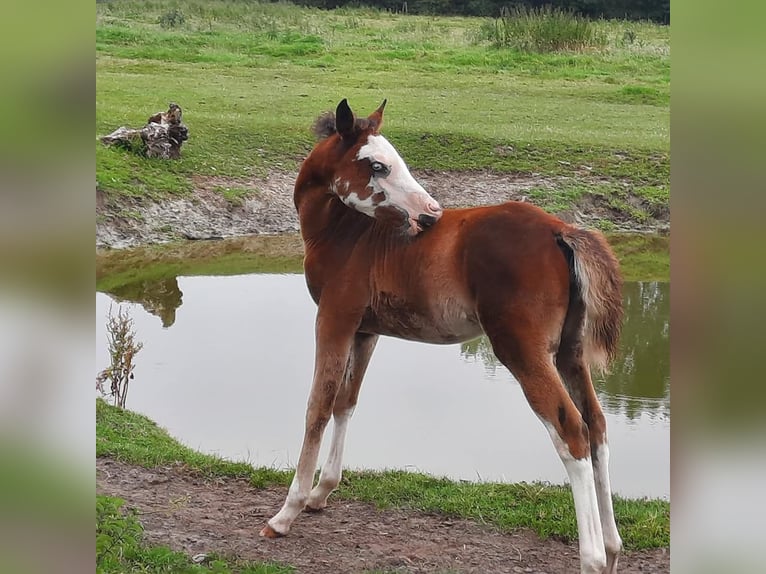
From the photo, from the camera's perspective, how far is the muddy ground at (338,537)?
404 centimetres

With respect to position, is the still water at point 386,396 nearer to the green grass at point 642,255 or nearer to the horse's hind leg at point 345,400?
the green grass at point 642,255

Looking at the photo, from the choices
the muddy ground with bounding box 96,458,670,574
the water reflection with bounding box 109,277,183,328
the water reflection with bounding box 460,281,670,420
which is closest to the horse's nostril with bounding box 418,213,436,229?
the muddy ground with bounding box 96,458,670,574

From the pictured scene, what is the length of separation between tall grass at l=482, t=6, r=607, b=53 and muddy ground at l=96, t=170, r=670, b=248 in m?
6.83

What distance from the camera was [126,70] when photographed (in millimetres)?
16500

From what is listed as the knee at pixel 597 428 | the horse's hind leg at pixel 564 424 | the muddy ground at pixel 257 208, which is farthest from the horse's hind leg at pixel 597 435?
the muddy ground at pixel 257 208

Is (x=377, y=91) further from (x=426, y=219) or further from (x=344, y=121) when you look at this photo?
(x=426, y=219)

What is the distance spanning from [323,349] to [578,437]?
1.29 meters

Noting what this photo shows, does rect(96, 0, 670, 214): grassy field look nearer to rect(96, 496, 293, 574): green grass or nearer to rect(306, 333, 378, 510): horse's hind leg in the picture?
rect(306, 333, 378, 510): horse's hind leg

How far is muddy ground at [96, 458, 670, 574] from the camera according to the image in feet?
13.3

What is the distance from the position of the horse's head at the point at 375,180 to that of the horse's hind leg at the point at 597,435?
2.77 feet

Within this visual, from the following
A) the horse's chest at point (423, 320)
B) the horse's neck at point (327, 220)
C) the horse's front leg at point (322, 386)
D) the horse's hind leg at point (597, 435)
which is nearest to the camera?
the horse's hind leg at point (597, 435)

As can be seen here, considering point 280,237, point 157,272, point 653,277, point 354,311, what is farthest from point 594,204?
point 354,311

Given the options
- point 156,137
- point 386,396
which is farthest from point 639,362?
point 156,137
